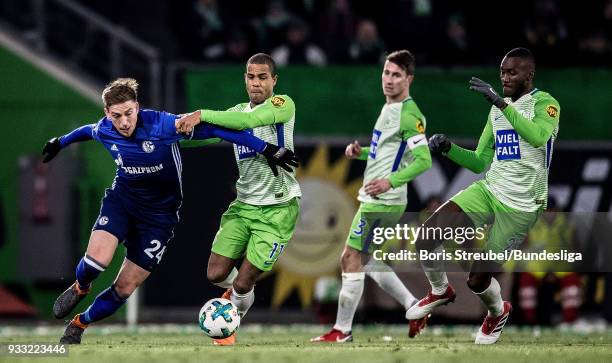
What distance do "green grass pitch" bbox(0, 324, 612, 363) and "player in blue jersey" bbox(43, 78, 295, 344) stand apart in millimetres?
429

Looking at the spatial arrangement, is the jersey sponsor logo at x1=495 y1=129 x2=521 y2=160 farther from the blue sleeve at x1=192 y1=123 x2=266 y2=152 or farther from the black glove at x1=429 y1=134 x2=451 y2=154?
the blue sleeve at x1=192 y1=123 x2=266 y2=152

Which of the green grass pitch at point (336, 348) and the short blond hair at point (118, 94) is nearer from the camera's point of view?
the green grass pitch at point (336, 348)

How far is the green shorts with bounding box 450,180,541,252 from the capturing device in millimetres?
12578

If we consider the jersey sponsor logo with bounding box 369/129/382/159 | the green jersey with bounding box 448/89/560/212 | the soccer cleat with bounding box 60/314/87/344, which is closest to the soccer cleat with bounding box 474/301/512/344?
the green jersey with bounding box 448/89/560/212

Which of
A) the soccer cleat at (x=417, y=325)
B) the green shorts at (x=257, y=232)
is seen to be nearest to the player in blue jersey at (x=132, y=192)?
the green shorts at (x=257, y=232)

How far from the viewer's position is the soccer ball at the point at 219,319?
39.7ft

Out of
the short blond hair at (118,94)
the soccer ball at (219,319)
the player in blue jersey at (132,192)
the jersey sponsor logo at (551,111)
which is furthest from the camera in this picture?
the jersey sponsor logo at (551,111)

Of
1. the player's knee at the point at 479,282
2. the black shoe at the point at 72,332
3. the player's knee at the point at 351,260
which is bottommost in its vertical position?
the black shoe at the point at 72,332

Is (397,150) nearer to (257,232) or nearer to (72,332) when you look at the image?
(257,232)

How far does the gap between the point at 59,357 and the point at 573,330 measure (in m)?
8.06

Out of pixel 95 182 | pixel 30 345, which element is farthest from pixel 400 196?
pixel 95 182

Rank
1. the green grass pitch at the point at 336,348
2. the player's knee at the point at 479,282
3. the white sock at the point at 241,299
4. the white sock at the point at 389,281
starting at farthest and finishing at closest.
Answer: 1. the white sock at the point at 389,281
2. the white sock at the point at 241,299
3. the player's knee at the point at 479,282
4. the green grass pitch at the point at 336,348

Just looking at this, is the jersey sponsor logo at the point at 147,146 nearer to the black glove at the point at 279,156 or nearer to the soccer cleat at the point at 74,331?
the black glove at the point at 279,156

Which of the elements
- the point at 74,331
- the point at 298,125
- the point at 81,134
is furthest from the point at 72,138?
the point at 298,125
